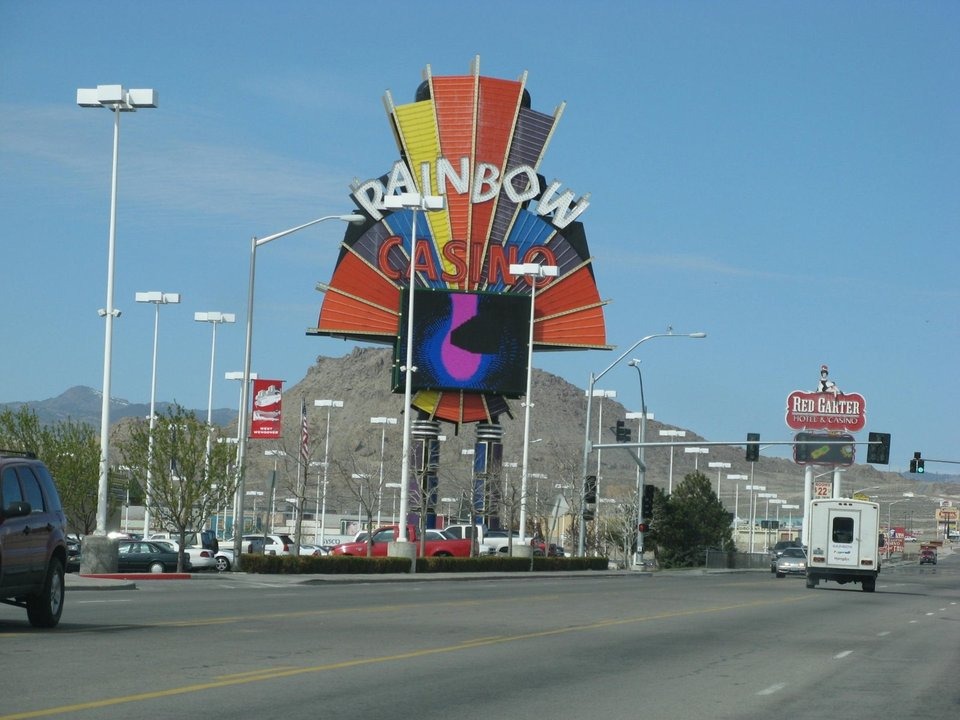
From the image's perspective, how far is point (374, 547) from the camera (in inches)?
2349

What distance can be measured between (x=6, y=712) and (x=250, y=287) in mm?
32689

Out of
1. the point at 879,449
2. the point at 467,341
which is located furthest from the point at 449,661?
the point at 467,341

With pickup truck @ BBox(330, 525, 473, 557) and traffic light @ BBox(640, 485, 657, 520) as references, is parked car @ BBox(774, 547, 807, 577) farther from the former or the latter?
pickup truck @ BBox(330, 525, 473, 557)

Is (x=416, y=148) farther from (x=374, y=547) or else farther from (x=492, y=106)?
(x=374, y=547)

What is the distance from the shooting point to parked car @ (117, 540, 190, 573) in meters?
51.0

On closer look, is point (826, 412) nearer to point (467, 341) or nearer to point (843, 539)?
point (467, 341)

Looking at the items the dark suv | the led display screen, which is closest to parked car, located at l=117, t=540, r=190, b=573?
the led display screen

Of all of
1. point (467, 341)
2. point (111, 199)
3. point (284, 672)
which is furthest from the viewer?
point (467, 341)

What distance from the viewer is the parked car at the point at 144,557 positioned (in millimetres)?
51031

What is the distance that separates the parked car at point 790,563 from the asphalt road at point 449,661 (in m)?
45.4

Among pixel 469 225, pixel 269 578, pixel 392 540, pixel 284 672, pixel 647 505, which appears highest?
pixel 469 225

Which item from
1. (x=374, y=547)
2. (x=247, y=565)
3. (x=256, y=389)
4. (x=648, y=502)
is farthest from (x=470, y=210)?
(x=247, y=565)

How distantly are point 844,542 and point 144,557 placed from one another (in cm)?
2469

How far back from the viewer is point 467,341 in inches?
2940
